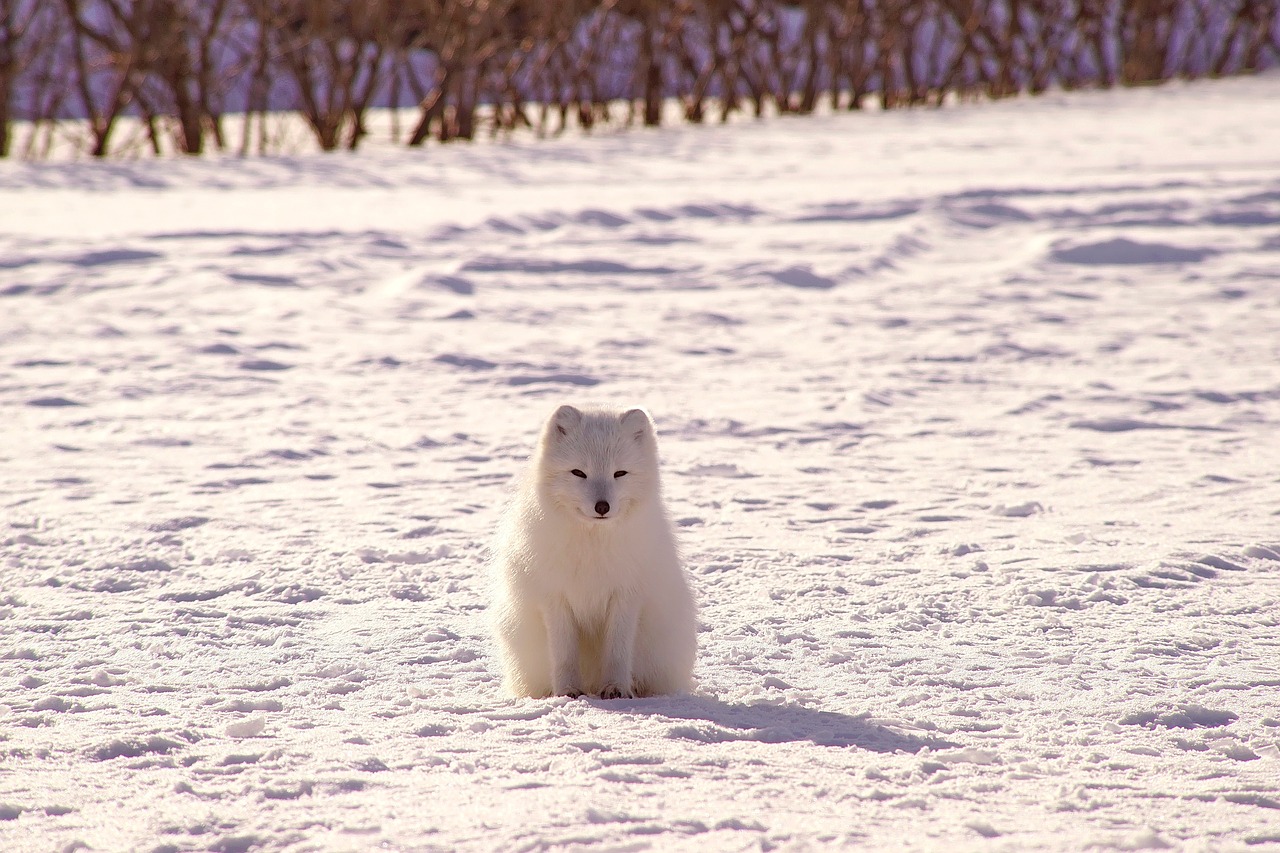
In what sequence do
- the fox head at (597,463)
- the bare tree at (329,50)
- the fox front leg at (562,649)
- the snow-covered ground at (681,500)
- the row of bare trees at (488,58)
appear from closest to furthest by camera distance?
1. the snow-covered ground at (681,500)
2. the fox head at (597,463)
3. the fox front leg at (562,649)
4. the row of bare trees at (488,58)
5. the bare tree at (329,50)

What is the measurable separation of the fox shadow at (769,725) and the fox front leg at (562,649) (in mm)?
127

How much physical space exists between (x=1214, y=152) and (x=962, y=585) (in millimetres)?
10154

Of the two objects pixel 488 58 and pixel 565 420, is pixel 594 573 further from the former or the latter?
pixel 488 58

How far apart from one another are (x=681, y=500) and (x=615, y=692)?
1.94 metres

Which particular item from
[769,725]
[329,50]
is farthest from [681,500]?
[329,50]

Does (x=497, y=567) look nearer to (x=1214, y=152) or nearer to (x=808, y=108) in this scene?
(x=1214, y=152)

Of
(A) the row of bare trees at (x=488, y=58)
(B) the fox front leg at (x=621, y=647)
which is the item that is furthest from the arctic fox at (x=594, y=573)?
(A) the row of bare trees at (x=488, y=58)

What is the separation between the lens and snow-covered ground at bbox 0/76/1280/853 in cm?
285

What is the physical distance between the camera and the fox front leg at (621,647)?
11.5 ft

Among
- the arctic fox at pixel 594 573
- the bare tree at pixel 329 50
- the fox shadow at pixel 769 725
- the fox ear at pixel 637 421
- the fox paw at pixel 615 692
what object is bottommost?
the fox paw at pixel 615 692

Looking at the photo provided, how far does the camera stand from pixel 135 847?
2.56 m

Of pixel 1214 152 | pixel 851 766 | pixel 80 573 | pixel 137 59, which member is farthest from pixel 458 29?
pixel 851 766

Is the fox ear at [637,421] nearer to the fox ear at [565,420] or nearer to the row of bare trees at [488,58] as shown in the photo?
the fox ear at [565,420]

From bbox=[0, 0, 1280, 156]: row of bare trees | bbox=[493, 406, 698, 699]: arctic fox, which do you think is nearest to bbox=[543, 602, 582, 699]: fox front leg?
bbox=[493, 406, 698, 699]: arctic fox
